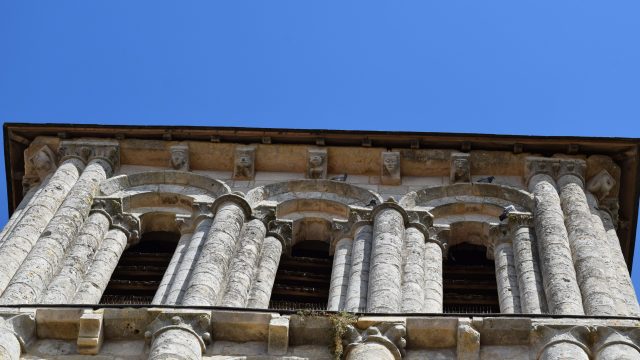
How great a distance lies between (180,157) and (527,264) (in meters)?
6.91

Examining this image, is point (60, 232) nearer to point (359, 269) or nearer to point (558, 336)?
point (359, 269)

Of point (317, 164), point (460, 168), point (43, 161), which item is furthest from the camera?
point (43, 161)

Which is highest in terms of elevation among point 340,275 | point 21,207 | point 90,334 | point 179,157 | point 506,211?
point 179,157

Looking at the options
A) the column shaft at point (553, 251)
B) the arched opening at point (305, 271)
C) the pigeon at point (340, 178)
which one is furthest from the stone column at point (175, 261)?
the column shaft at point (553, 251)

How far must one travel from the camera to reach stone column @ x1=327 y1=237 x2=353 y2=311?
23.1m

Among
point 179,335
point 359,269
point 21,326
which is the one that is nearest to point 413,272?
point 359,269

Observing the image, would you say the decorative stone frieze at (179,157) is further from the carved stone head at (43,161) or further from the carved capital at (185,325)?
the carved capital at (185,325)

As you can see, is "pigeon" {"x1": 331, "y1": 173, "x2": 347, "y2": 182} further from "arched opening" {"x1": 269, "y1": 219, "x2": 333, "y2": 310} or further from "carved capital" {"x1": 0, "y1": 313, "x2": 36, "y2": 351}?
"carved capital" {"x1": 0, "y1": 313, "x2": 36, "y2": 351}

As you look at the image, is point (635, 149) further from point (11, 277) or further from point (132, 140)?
point (11, 277)

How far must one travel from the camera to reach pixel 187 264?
24.1 m

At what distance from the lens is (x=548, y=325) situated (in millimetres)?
20625

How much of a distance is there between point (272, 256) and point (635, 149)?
682 cm

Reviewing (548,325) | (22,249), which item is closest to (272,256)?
(22,249)

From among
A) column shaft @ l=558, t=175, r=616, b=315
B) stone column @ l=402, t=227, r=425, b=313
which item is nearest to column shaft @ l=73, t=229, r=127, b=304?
stone column @ l=402, t=227, r=425, b=313
